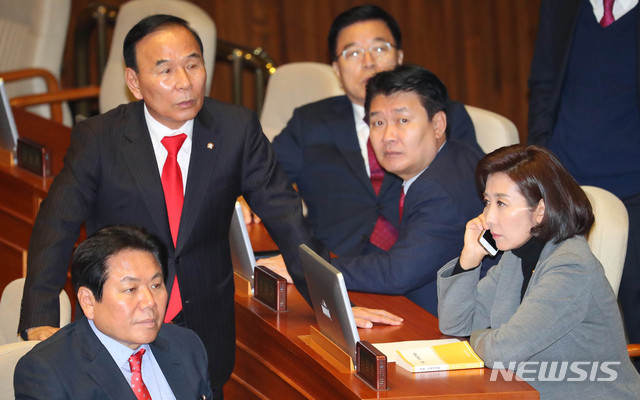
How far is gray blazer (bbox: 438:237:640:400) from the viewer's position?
8.14 feet

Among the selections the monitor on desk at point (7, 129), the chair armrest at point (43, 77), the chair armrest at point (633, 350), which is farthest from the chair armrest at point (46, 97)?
the chair armrest at point (633, 350)

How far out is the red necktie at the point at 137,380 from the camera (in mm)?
2396

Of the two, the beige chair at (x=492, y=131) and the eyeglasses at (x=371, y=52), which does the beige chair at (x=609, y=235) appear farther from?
the eyeglasses at (x=371, y=52)

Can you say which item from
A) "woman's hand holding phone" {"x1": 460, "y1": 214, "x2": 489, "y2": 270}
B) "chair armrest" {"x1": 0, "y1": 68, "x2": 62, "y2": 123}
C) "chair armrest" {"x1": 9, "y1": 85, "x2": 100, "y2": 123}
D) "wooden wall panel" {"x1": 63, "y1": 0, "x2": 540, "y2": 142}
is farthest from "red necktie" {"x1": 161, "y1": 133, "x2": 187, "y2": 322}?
"wooden wall panel" {"x1": 63, "y1": 0, "x2": 540, "y2": 142}

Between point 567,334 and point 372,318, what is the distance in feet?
1.90

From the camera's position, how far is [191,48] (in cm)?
278

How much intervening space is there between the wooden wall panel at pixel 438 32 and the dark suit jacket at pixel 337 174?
202 centimetres

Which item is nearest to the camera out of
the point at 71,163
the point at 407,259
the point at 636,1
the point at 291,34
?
the point at 71,163

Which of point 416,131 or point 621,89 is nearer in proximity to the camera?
point 416,131

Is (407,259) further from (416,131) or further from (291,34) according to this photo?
(291,34)

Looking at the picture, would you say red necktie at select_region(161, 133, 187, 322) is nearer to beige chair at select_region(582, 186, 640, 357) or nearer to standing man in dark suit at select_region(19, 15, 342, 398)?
standing man in dark suit at select_region(19, 15, 342, 398)

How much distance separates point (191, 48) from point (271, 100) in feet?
6.38

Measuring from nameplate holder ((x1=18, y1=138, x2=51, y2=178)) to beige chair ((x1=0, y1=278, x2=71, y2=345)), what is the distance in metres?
1.15

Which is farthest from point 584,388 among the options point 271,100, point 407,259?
point 271,100
